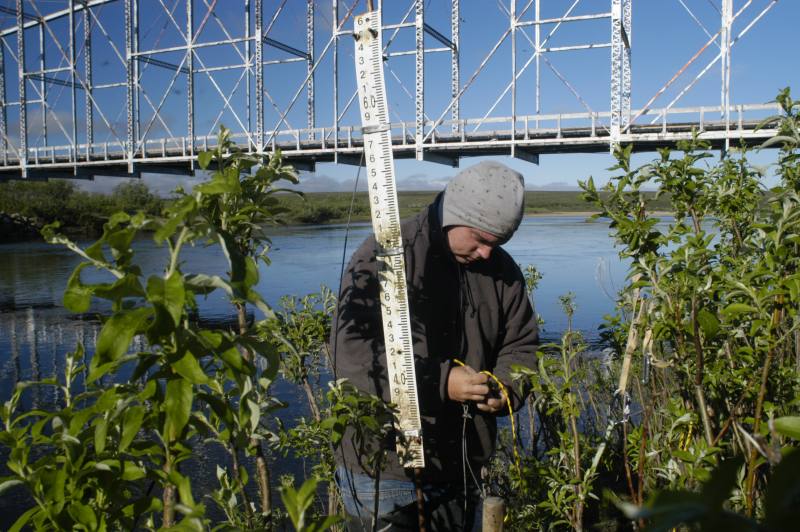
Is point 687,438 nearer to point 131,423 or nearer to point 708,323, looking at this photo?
point 708,323

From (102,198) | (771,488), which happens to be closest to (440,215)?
(771,488)

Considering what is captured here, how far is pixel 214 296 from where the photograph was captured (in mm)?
15031

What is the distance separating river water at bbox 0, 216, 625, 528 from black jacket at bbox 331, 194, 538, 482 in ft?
1.58

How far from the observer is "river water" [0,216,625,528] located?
339 inches

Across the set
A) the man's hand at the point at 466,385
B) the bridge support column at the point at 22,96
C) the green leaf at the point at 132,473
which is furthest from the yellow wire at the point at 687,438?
the bridge support column at the point at 22,96

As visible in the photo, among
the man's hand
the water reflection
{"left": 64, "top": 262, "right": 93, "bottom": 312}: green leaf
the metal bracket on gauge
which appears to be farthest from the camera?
the water reflection

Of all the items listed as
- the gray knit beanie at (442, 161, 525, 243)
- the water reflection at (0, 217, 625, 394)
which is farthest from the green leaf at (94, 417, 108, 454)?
the water reflection at (0, 217, 625, 394)

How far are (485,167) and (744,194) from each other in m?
1.06

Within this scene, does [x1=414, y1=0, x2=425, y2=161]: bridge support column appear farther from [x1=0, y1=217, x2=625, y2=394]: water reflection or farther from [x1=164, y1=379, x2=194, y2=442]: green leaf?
[x1=164, y1=379, x2=194, y2=442]: green leaf

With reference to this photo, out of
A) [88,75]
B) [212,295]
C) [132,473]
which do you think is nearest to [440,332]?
[132,473]

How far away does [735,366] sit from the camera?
6.18ft

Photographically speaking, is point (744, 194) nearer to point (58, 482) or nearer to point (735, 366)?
point (735, 366)

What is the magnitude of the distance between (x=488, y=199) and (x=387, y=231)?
521 mm

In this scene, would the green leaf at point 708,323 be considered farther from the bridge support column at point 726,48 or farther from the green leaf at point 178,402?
the bridge support column at point 726,48
